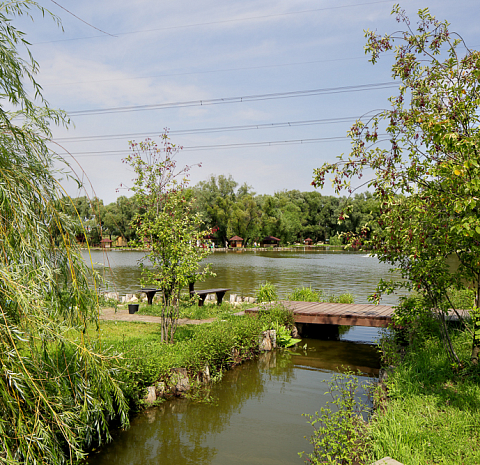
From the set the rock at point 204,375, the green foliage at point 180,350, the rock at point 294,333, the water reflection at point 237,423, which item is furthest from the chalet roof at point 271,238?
the rock at point 204,375

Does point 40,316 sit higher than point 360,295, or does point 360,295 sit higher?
point 40,316

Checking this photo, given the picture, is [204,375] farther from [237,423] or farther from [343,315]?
[343,315]

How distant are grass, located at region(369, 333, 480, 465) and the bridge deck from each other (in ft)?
13.7

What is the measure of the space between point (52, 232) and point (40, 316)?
3.76 ft

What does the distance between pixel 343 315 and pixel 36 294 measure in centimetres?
887

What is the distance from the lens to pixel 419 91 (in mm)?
6918

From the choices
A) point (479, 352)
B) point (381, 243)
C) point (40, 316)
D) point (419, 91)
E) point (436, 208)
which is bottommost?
point (479, 352)

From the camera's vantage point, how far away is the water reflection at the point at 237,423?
538cm

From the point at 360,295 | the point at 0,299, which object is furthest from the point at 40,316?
the point at 360,295

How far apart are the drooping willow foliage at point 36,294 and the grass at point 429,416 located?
120 inches

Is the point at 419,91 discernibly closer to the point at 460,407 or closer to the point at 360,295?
the point at 460,407

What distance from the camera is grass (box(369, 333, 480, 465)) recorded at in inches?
161

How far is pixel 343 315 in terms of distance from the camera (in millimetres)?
11047

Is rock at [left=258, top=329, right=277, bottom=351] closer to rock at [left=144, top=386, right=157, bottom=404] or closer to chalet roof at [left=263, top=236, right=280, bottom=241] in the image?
rock at [left=144, top=386, right=157, bottom=404]
